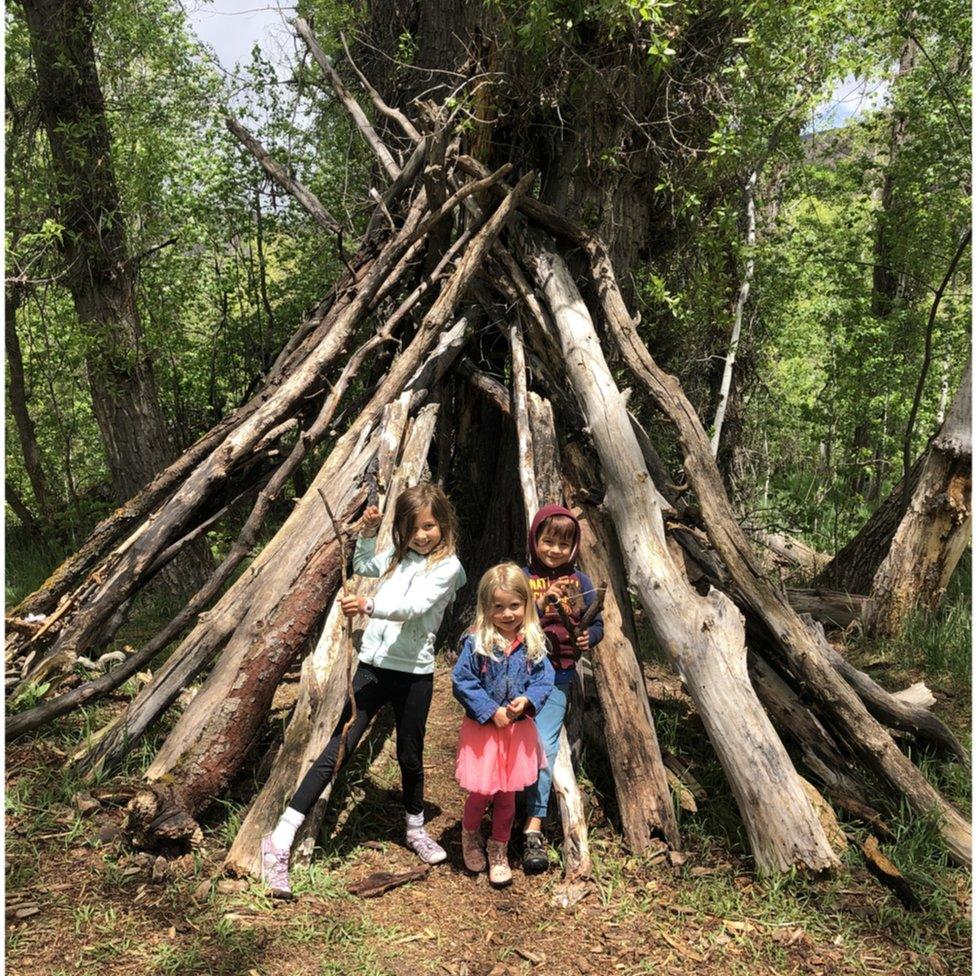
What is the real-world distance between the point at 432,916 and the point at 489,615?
1147mm

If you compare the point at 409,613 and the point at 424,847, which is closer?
the point at 409,613

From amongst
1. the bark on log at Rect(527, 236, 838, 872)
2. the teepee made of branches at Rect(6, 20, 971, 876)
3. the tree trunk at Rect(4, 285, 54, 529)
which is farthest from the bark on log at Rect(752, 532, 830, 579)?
the tree trunk at Rect(4, 285, 54, 529)

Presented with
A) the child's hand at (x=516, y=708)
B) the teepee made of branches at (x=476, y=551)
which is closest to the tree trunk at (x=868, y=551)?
the teepee made of branches at (x=476, y=551)

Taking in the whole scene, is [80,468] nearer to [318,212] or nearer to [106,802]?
[318,212]

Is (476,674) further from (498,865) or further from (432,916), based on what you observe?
(432,916)

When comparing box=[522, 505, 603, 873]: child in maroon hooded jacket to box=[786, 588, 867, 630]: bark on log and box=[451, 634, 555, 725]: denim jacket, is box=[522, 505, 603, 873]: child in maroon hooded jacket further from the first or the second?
box=[786, 588, 867, 630]: bark on log

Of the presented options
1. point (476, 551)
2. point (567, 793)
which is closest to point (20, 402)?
point (476, 551)

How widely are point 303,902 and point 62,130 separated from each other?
583 cm

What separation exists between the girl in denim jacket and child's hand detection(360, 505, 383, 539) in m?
0.74

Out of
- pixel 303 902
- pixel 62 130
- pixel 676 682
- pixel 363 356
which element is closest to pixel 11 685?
pixel 303 902

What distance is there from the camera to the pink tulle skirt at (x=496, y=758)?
321cm

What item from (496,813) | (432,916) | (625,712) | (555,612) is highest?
(555,612)

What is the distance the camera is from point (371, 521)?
152 inches

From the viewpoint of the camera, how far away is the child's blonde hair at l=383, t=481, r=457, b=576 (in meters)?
3.40
